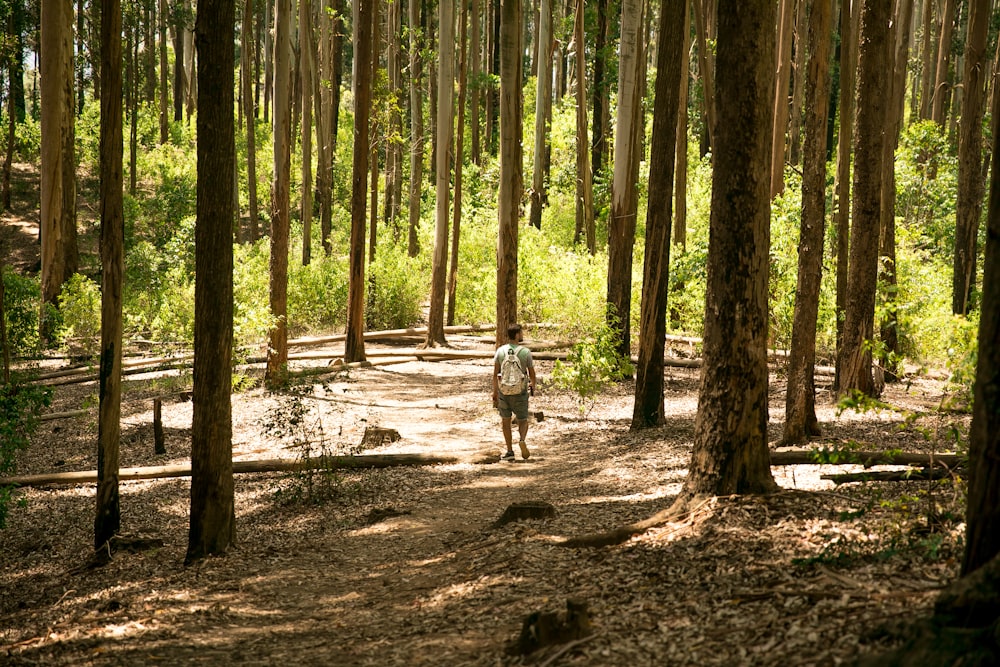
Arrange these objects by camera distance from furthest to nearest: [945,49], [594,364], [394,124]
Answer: [394,124]
[945,49]
[594,364]

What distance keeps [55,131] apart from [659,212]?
14.1m

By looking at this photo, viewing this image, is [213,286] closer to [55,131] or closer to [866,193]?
[866,193]

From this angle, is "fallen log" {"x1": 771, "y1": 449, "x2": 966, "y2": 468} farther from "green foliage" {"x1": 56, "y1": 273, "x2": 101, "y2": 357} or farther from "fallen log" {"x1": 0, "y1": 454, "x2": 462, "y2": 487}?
"green foliage" {"x1": 56, "y1": 273, "x2": 101, "y2": 357}

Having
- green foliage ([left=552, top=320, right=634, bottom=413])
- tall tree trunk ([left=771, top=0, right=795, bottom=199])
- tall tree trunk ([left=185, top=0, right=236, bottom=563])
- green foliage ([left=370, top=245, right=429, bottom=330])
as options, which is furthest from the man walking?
green foliage ([left=370, top=245, right=429, bottom=330])

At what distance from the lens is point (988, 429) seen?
329 cm

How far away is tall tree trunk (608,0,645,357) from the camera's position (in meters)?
13.2

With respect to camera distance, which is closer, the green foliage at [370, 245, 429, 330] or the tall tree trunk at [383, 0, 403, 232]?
the green foliage at [370, 245, 429, 330]

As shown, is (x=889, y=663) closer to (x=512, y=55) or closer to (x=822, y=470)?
(x=822, y=470)

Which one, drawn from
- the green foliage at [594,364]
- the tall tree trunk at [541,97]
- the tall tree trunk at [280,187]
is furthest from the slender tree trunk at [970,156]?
the tall tree trunk at [541,97]

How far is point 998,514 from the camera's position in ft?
10.7

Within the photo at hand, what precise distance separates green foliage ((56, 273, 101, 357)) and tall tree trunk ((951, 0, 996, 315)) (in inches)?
661

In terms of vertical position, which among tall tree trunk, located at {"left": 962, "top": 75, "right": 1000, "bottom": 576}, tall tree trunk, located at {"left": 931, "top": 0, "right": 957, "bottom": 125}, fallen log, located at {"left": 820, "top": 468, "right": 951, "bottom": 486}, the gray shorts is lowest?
the gray shorts

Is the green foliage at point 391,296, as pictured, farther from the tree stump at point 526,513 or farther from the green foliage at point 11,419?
the tree stump at point 526,513

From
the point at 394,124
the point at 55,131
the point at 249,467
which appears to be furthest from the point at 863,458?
the point at 394,124
